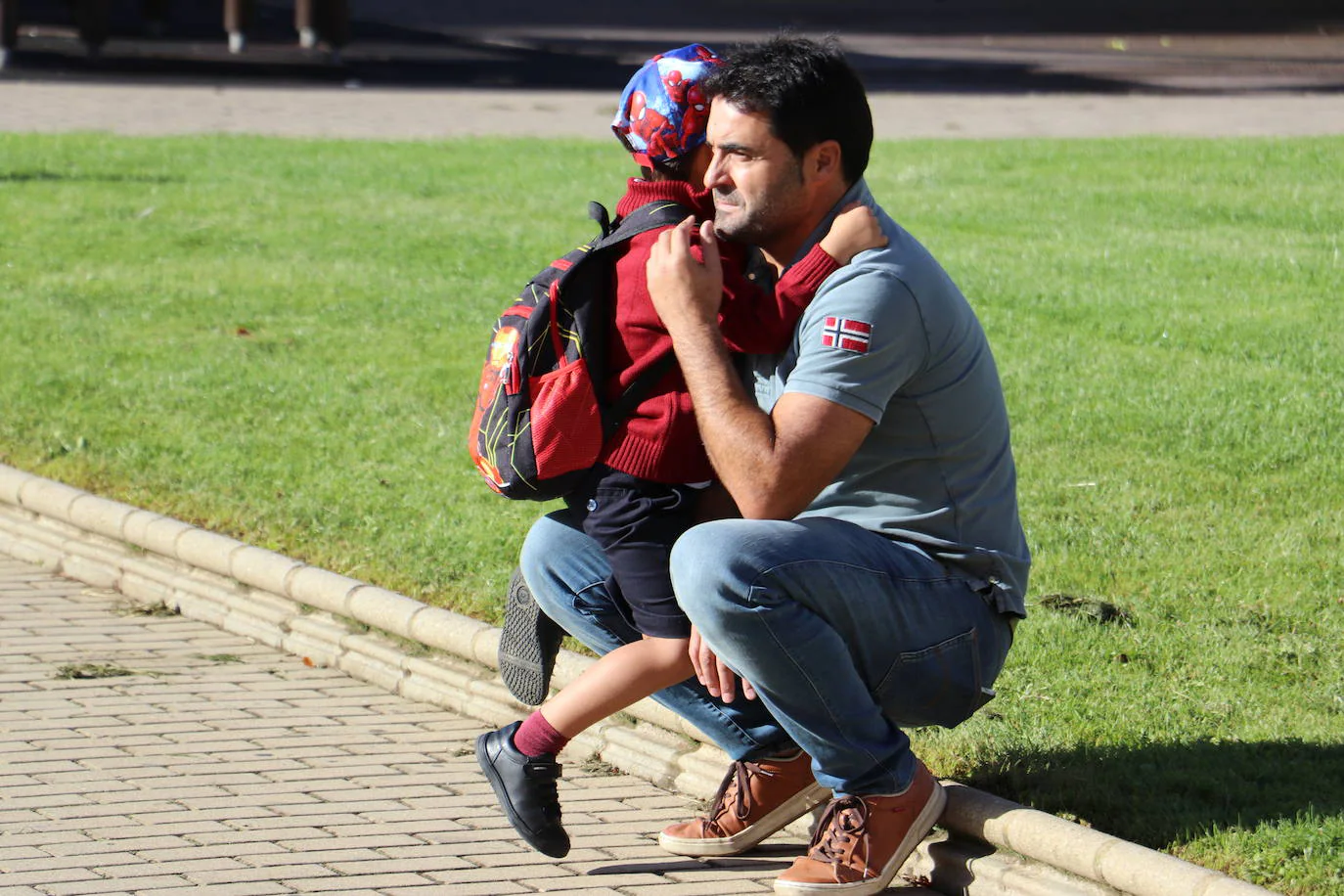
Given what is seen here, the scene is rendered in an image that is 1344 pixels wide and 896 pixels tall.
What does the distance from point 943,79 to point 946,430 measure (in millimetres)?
20998

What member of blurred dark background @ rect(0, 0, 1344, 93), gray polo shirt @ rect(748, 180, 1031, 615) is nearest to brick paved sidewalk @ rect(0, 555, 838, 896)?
gray polo shirt @ rect(748, 180, 1031, 615)

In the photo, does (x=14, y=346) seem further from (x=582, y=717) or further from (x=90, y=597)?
(x=582, y=717)

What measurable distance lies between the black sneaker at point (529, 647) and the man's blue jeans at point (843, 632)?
672mm

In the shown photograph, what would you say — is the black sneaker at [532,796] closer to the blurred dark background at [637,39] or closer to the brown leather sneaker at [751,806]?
the brown leather sneaker at [751,806]

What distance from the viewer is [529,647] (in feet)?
13.7

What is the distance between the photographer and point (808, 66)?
11.6 ft

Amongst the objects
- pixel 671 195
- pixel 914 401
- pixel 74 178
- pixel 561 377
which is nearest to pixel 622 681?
pixel 561 377

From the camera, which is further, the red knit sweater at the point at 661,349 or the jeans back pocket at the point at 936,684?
the red knit sweater at the point at 661,349

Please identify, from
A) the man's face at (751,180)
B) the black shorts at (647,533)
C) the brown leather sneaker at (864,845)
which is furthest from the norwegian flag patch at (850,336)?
the brown leather sneaker at (864,845)

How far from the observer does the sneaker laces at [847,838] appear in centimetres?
356

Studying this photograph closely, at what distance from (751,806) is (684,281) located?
117 centimetres

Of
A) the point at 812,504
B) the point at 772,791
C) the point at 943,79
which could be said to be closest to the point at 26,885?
the point at 772,791

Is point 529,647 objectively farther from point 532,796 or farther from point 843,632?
point 843,632

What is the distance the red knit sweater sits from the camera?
12.0 feet
